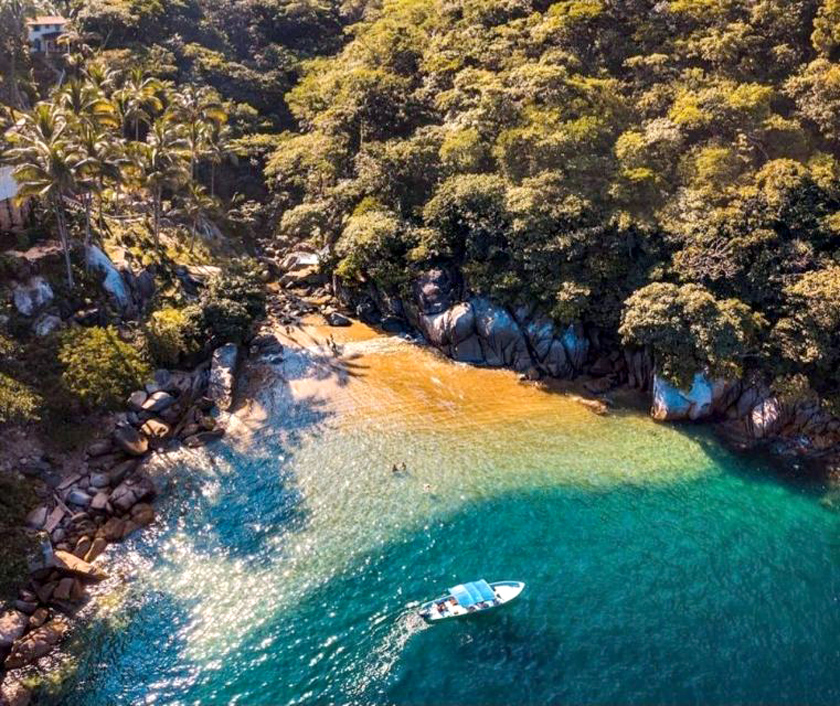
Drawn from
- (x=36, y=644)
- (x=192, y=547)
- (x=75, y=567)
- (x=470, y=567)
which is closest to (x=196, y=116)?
(x=192, y=547)

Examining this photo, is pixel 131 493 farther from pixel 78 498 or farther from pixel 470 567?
pixel 470 567

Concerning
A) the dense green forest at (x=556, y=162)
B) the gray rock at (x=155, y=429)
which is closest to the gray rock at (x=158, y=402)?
the gray rock at (x=155, y=429)

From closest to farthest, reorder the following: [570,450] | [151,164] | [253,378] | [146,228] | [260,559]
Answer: [260,559]
[570,450]
[253,378]
[151,164]
[146,228]

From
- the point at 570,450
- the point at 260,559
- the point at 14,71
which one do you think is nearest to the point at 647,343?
the point at 570,450

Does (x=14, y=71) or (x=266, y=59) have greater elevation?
(x=266, y=59)

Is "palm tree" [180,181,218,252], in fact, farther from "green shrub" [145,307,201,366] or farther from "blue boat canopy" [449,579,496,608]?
"blue boat canopy" [449,579,496,608]

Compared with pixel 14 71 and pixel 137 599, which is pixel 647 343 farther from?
pixel 14 71
